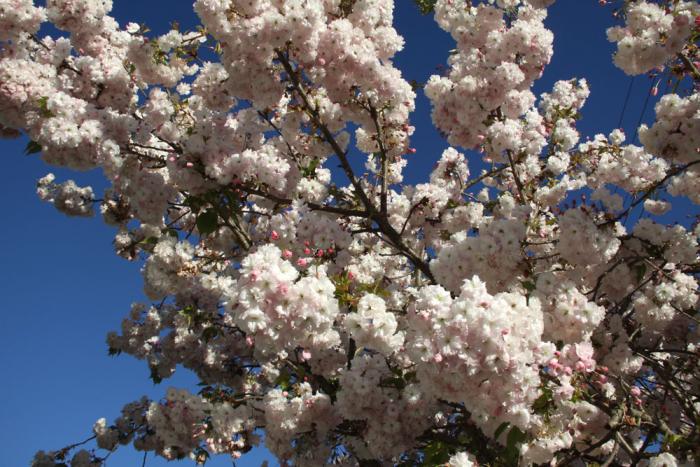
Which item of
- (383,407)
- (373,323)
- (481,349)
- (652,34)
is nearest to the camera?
(481,349)

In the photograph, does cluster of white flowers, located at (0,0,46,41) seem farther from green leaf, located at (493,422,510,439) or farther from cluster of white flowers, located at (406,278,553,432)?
green leaf, located at (493,422,510,439)

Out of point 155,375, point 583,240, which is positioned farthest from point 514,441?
point 155,375

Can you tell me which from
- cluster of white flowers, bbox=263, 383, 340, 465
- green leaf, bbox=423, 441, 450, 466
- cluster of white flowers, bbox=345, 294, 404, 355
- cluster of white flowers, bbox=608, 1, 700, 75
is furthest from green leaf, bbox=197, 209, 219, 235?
cluster of white flowers, bbox=608, 1, 700, 75

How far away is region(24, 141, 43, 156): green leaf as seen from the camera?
21.1ft

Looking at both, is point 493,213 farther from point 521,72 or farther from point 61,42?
point 61,42

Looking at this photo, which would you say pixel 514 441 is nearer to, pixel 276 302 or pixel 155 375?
pixel 276 302

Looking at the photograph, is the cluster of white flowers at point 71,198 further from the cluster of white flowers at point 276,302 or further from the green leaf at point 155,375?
the cluster of white flowers at point 276,302

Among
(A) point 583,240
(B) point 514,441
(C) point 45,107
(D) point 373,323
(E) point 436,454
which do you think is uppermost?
(C) point 45,107

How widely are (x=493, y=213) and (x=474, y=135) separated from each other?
2.16 m

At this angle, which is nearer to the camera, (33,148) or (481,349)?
(481,349)

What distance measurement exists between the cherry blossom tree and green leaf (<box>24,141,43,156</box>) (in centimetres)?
23

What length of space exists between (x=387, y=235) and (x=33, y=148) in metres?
4.40

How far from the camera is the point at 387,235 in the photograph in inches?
278

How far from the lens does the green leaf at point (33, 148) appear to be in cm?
642
